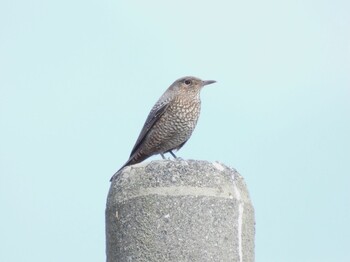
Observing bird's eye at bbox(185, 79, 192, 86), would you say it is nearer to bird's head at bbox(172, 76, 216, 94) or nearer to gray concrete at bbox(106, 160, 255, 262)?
bird's head at bbox(172, 76, 216, 94)

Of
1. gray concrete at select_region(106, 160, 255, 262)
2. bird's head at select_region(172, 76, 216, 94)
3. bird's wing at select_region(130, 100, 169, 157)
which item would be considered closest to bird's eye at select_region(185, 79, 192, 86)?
bird's head at select_region(172, 76, 216, 94)

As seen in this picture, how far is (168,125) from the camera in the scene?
29.2 feet

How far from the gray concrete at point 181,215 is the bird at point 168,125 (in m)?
4.46

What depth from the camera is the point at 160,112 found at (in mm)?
Answer: 9031

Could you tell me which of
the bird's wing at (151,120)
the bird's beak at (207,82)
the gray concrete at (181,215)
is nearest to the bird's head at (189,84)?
the bird's beak at (207,82)

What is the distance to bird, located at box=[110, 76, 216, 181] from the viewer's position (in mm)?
8930

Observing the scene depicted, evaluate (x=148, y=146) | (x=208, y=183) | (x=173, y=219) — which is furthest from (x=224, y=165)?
(x=148, y=146)

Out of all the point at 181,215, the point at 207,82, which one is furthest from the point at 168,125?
the point at 181,215

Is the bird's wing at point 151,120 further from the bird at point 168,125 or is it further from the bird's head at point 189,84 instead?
the bird's head at point 189,84

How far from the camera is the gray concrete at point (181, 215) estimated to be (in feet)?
13.7

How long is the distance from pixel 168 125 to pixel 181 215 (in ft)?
15.5

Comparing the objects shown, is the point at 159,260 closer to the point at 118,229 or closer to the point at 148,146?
the point at 118,229

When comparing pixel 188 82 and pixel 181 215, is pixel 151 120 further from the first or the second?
pixel 181 215

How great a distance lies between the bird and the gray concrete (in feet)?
14.6
